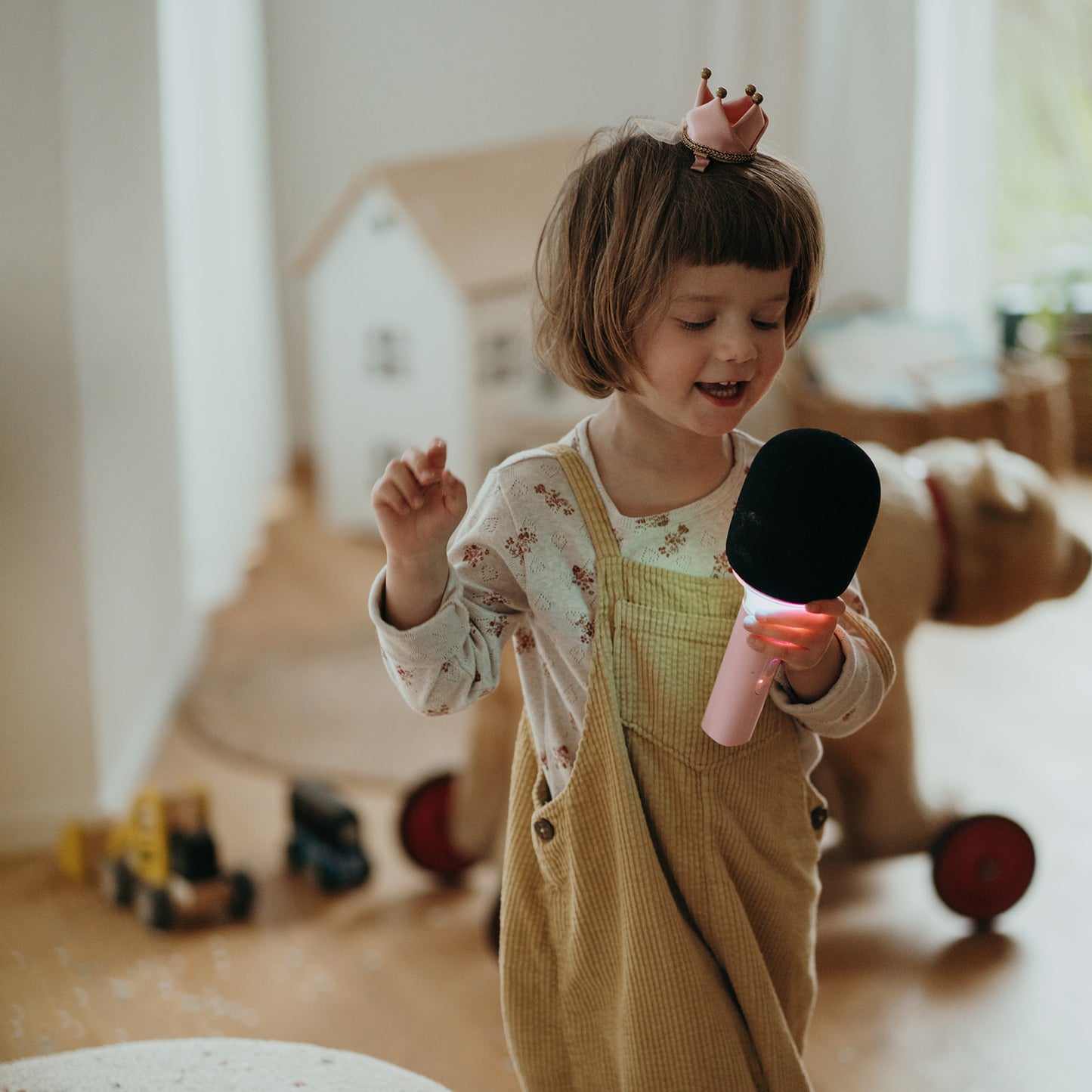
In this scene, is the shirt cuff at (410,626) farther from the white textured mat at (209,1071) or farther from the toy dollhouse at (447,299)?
the toy dollhouse at (447,299)

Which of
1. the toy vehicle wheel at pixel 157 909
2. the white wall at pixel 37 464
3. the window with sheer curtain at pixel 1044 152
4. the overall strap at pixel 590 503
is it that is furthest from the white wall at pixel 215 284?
the window with sheer curtain at pixel 1044 152

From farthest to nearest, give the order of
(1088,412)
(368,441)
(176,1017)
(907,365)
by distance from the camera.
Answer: (1088,412) < (368,441) < (907,365) < (176,1017)

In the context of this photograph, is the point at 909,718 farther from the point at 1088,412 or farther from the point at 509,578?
the point at 1088,412

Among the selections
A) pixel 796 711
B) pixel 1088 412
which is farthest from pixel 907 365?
pixel 796 711

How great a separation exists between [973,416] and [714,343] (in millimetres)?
2103

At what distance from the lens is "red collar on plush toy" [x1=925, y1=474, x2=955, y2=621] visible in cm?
131

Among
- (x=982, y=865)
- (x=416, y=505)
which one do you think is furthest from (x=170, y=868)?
(x=416, y=505)

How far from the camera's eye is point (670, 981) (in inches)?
29.3

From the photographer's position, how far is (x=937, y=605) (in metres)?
1.35

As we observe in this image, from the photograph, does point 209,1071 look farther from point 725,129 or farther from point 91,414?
point 91,414

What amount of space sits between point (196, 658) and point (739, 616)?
1.77 metres

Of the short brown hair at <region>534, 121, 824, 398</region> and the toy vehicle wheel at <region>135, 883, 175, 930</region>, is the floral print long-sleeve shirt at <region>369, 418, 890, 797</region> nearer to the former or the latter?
the short brown hair at <region>534, 121, 824, 398</region>

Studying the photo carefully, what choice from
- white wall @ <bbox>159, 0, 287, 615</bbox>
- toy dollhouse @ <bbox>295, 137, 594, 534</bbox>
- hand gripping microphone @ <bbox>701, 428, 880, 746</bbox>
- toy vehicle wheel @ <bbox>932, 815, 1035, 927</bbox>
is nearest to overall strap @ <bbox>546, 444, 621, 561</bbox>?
hand gripping microphone @ <bbox>701, 428, 880, 746</bbox>

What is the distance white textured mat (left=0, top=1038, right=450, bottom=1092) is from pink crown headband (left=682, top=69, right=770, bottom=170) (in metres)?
0.63
